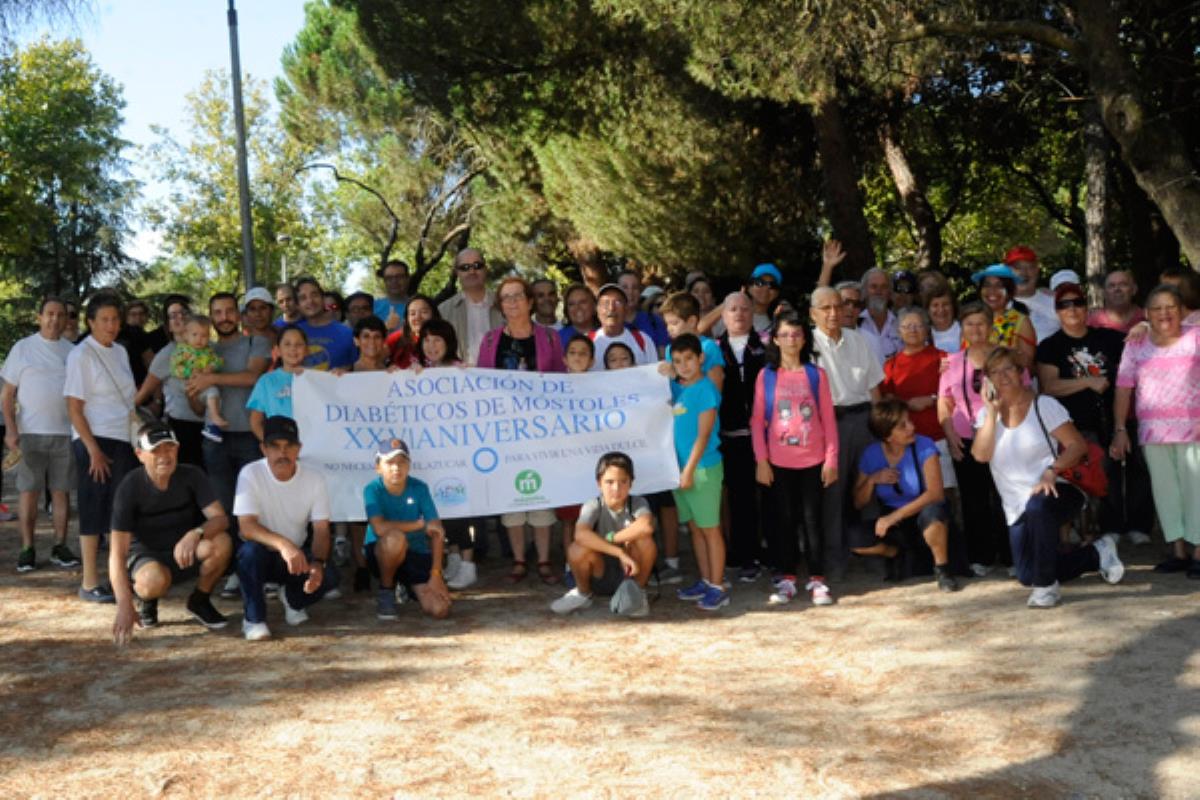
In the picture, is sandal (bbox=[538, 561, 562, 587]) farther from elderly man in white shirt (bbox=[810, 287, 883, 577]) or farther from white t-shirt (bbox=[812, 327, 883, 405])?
white t-shirt (bbox=[812, 327, 883, 405])

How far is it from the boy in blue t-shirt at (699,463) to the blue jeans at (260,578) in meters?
2.36

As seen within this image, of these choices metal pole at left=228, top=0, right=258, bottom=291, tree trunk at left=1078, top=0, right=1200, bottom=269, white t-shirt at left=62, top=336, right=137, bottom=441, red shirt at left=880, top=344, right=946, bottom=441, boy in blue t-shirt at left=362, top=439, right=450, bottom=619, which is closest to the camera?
boy in blue t-shirt at left=362, top=439, right=450, bottom=619

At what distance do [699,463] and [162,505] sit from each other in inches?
129

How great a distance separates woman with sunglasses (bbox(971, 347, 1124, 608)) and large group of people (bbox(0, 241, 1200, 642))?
2cm

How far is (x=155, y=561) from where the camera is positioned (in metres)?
6.72

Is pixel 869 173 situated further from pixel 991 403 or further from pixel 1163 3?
pixel 991 403

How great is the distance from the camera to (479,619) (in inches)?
275

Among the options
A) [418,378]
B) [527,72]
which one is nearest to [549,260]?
[527,72]

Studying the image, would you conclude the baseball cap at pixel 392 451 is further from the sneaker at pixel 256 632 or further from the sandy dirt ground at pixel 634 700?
the sneaker at pixel 256 632

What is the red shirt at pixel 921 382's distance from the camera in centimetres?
774

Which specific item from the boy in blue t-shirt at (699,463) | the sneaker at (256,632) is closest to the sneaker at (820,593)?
the boy in blue t-shirt at (699,463)

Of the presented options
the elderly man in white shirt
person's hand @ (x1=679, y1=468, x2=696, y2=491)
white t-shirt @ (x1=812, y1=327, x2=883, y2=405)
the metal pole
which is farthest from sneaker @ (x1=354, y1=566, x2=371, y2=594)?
the metal pole

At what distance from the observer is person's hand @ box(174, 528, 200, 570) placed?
6.57m

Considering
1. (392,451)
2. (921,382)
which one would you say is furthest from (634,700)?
(921,382)
